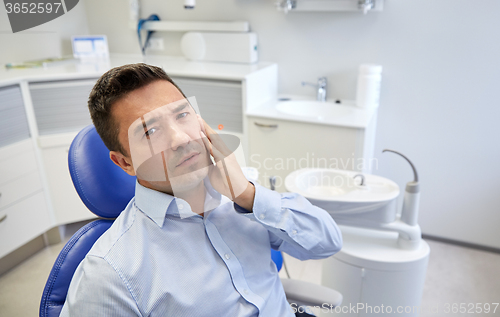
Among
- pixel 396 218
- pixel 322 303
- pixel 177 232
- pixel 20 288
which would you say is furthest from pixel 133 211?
pixel 20 288

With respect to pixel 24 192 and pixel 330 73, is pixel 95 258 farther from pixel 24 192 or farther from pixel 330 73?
pixel 330 73

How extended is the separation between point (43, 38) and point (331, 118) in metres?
2.27

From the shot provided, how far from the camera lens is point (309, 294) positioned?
1052 mm

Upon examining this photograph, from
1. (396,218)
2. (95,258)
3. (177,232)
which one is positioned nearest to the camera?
(95,258)

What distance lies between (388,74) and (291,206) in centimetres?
Result: 157

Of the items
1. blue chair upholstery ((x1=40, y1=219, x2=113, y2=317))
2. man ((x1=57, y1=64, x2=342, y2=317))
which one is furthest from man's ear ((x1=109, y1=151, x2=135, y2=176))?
blue chair upholstery ((x1=40, y1=219, x2=113, y2=317))

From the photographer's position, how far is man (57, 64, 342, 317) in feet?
2.48

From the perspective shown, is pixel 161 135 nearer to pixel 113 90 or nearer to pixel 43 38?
pixel 113 90

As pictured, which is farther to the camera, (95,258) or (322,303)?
(322,303)

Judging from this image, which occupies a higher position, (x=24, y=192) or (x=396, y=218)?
(x=396, y=218)

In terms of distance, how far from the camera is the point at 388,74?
88.8 inches

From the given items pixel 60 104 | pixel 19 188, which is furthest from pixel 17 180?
pixel 60 104

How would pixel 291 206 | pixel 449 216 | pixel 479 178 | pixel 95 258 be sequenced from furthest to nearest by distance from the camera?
1. pixel 449 216
2. pixel 479 178
3. pixel 291 206
4. pixel 95 258

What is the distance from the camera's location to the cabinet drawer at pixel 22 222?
6.95 ft
